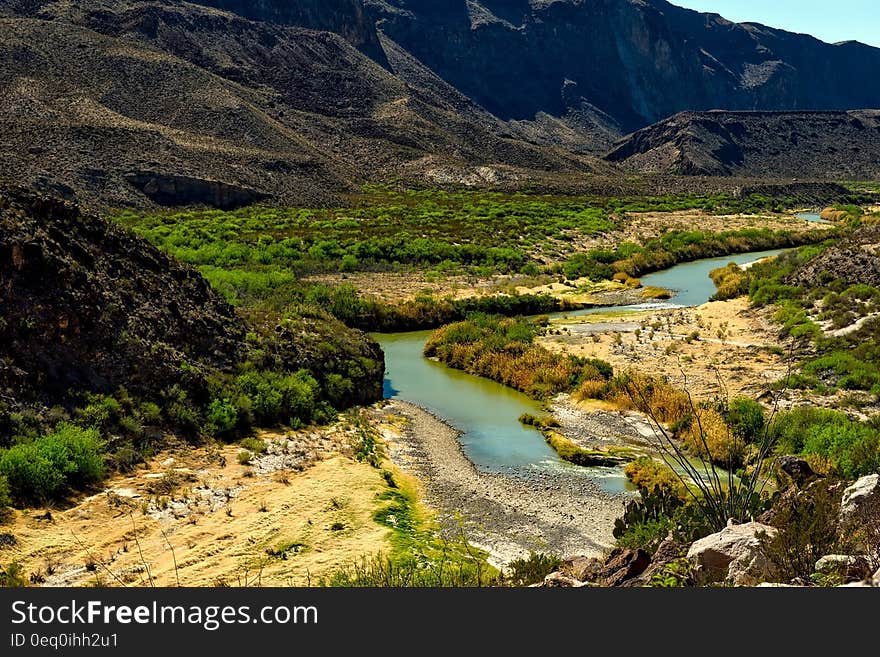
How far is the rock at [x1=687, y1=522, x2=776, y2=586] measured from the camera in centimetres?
852

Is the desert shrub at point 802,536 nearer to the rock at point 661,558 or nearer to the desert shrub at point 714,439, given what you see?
Result: the rock at point 661,558

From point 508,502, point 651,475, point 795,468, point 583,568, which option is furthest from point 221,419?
point 795,468

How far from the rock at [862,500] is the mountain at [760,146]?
144515mm

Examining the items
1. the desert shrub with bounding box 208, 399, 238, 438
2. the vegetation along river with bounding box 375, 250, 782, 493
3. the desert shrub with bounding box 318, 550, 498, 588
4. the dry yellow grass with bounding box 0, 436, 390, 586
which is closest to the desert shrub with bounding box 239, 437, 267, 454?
the desert shrub with bounding box 208, 399, 238, 438

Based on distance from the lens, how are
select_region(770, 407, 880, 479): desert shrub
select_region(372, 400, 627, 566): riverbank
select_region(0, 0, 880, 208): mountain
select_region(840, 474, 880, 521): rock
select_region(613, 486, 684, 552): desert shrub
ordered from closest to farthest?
1. select_region(840, 474, 880, 521): rock
2. select_region(613, 486, 684, 552): desert shrub
3. select_region(372, 400, 627, 566): riverbank
4. select_region(770, 407, 880, 479): desert shrub
5. select_region(0, 0, 880, 208): mountain

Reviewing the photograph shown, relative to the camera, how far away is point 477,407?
81.0 feet

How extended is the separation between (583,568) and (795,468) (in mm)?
7024

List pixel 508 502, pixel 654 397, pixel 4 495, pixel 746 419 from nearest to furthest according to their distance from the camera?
pixel 4 495, pixel 508 502, pixel 746 419, pixel 654 397

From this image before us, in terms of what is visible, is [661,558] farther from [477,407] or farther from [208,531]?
[477,407]

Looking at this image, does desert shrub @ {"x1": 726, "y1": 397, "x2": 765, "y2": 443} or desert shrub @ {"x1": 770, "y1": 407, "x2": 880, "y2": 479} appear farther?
desert shrub @ {"x1": 726, "y1": 397, "x2": 765, "y2": 443}

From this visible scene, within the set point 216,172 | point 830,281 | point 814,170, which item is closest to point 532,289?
point 830,281

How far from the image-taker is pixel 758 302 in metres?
38.0

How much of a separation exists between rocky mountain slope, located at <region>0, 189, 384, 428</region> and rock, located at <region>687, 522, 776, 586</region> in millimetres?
12387

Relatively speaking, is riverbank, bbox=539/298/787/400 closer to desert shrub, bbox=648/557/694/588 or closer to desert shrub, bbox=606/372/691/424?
desert shrub, bbox=606/372/691/424
